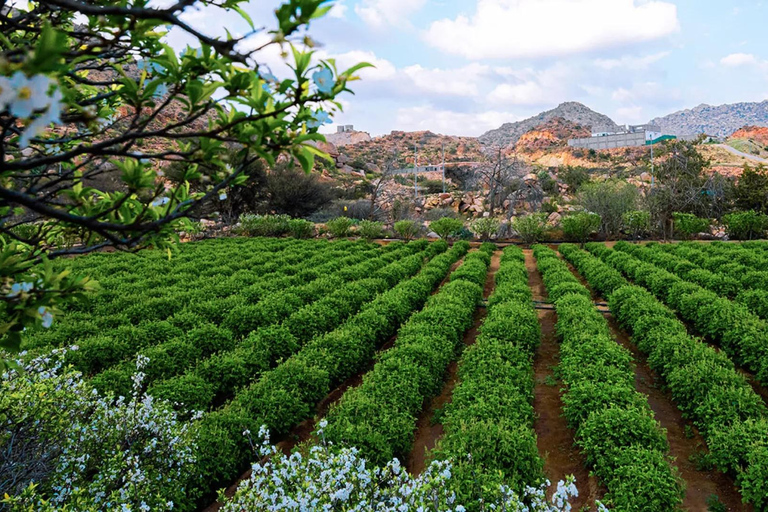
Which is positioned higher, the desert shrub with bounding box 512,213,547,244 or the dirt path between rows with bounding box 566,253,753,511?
the desert shrub with bounding box 512,213,547,244

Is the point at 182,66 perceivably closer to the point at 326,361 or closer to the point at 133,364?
the point at 326,361

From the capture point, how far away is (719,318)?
25.3 ft

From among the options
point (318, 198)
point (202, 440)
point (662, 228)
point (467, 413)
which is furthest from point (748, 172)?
point (202, 440)

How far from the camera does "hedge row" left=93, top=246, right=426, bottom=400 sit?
5434mm

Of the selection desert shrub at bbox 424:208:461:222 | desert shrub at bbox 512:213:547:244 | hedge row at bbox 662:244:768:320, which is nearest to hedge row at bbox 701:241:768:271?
hedge row at bbox 662:244:768:320

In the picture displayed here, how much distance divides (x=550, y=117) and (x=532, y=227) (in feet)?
327

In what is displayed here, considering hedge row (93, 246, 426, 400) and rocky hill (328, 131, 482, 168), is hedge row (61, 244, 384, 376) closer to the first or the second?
hedge row (93, 246, 426, 400)

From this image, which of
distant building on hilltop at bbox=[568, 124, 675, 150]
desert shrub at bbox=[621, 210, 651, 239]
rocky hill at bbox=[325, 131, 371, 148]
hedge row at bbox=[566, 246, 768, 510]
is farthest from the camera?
rocky hill at bbox=[325, 131, 371, 148]

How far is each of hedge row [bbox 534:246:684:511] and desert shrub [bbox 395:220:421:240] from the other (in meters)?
15.9

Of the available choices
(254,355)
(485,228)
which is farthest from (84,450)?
(485,228)

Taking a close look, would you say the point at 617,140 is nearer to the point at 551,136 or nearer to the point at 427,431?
the point at 551,136

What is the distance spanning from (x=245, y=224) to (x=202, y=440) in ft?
71.2

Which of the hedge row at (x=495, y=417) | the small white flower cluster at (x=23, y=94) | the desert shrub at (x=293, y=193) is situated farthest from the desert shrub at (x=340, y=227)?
the small white flower cluster at (x=23, y=94)

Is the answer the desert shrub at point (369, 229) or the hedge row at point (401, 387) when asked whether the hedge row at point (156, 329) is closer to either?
the hedge row at point (401, 387)
